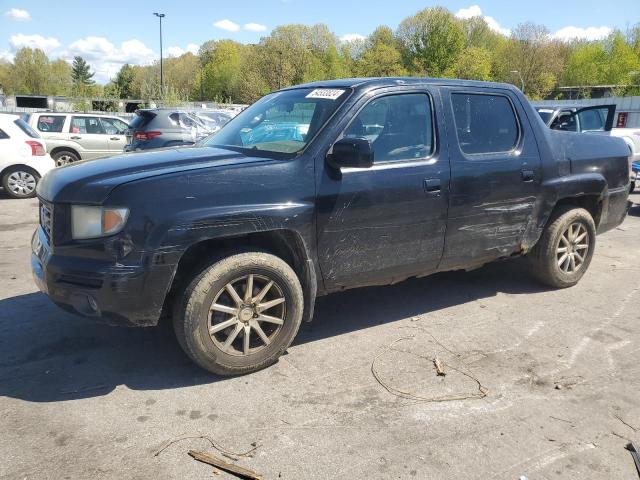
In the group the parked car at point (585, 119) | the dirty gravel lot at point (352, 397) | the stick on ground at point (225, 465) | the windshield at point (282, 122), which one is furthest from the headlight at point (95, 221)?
the parked car at point (585, 119)

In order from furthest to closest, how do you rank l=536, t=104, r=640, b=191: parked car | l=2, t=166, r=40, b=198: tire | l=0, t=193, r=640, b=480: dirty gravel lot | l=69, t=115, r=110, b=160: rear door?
l=69, t=115, r=110, b=160: rear door
l=536, t=104, r=640, b=191: parked car
l=2, t=166, r=40, b=198: tire
l=0, t=193, r=640, b=480: dirty gravel lot

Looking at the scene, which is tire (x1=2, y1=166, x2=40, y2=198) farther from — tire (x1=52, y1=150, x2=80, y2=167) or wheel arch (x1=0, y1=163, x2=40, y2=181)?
tire (x1=52, y1=150, x2=80, y2=167)

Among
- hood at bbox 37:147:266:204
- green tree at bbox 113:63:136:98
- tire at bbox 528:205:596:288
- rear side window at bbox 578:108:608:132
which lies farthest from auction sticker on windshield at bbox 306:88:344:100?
green tree at bbox 113:63:136:98

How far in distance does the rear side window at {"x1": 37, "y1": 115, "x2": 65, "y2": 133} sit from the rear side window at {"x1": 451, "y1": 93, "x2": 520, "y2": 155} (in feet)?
42.0

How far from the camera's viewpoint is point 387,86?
158 inches

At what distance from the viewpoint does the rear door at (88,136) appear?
14406 mm

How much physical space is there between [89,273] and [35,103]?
49422 mm

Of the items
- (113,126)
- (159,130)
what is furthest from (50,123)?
(159,130)

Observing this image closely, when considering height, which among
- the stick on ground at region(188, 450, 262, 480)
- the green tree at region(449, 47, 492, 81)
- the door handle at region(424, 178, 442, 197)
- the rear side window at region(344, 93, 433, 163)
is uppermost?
the green tree at region(449, 47, 492, 81)

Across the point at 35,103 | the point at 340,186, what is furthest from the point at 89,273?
the point at 35,103

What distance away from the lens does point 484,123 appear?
4492 millimetres

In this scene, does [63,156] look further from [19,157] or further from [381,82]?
[381,82]

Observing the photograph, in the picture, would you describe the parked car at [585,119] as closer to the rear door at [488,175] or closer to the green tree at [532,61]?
the rear door at [488,175]

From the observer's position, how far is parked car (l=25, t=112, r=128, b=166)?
14141 millimetres
